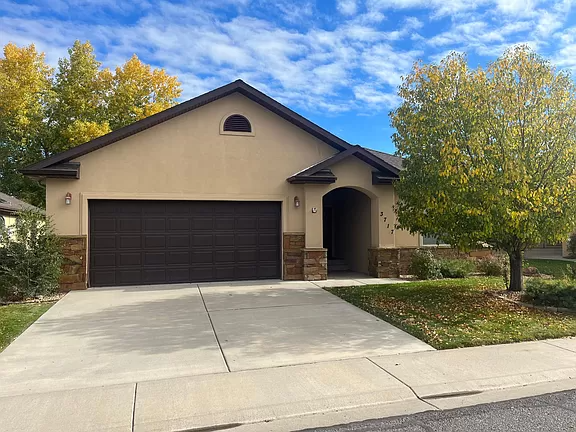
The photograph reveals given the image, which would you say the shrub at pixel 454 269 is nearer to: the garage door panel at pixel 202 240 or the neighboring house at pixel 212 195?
the neighboring house at pixel 212 195

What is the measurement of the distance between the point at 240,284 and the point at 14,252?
555 cm

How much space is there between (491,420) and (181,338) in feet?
14.7

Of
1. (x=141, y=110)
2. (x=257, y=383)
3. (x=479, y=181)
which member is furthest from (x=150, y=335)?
(x=141, y=110)

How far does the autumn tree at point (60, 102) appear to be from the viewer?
2273 centimetres

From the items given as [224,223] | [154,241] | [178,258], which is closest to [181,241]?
[178,258]

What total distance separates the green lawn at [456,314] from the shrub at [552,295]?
1.45ft

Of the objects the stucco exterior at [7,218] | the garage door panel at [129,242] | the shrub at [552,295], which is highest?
the stucco exterior at [7,218]

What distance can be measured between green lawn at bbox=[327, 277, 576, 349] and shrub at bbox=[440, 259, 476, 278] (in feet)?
4.94

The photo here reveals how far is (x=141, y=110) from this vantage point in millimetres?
25391

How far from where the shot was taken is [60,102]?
24875mm

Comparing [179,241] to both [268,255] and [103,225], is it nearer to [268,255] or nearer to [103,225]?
[103,225]

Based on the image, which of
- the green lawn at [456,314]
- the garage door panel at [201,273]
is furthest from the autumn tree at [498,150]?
the garage door panel at [201,273]

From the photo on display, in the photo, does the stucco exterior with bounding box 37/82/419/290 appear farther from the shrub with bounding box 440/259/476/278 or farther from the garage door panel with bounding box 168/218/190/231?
the shrub with bounding box 440/259/476/278

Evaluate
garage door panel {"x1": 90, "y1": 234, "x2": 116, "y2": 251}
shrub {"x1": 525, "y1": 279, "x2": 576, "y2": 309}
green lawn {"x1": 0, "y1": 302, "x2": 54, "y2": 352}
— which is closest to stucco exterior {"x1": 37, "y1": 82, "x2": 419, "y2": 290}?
garage door panel {"x1": 90, "y1": 234, "x2": 116, "y2": 251}
